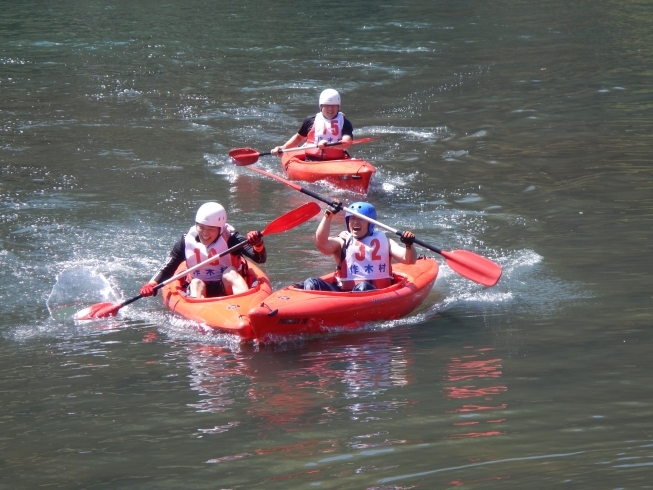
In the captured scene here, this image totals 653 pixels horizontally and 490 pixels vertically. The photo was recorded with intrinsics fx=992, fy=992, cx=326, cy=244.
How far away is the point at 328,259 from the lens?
34.3 feet

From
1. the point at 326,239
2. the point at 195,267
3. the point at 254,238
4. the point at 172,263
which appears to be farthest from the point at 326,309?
the point at 172,263

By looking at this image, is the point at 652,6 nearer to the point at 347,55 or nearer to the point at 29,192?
the point at 347,55

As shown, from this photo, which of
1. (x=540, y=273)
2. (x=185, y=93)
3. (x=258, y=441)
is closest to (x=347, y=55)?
(x=185, y=93)

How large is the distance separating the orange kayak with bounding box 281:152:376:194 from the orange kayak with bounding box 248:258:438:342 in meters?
4.16

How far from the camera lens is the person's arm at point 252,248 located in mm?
8523

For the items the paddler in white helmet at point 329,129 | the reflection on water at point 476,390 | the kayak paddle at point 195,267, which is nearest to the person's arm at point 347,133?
the paddler in white helmet at point 329,129

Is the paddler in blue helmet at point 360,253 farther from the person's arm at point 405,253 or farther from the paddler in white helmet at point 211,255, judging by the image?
the paddler in white helmet at point 211,255

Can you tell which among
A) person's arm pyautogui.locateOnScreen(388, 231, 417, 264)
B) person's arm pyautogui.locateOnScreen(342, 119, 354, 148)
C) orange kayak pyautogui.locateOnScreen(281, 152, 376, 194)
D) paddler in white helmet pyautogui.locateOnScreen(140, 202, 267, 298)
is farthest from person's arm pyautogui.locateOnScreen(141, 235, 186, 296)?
person's arm pyautogui.locateOnScreen(342, 119, 354, 148)

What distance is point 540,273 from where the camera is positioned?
30.9 feet

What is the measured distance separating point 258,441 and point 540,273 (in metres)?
4.48

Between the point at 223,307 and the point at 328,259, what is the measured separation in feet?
8.44

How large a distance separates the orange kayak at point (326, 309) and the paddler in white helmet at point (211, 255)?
2.57 feet

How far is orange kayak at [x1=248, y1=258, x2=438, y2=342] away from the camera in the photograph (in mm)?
7691

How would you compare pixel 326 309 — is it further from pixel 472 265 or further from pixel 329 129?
pixel 329 129
